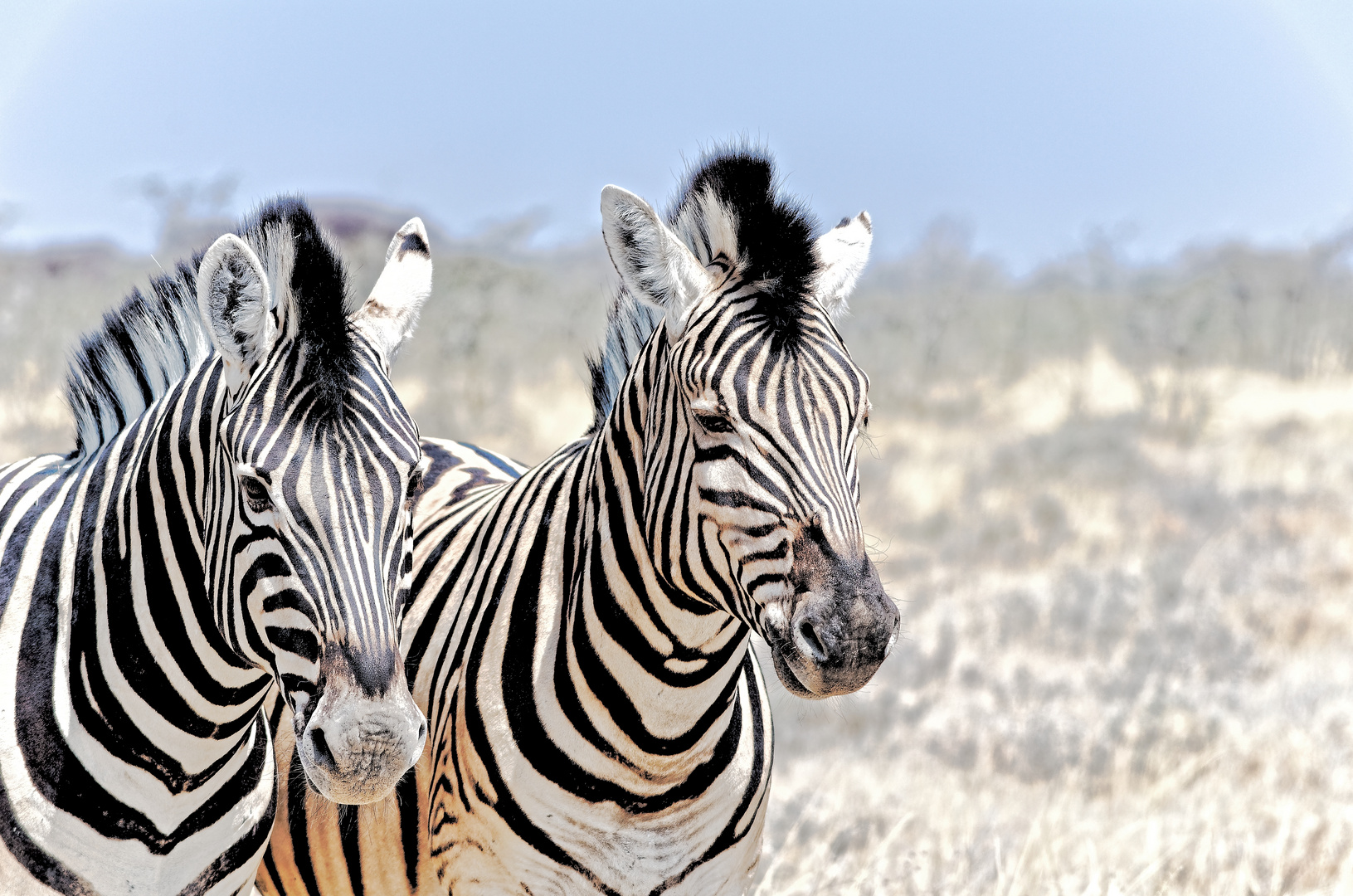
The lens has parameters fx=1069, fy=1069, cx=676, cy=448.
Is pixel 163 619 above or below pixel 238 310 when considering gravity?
below

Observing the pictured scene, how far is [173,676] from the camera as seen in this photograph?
228cm

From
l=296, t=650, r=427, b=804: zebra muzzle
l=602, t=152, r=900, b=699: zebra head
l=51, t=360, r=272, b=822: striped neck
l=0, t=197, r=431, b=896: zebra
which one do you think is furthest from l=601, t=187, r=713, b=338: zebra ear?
l=296, t=650, r=427, b=804: zebra muzzle

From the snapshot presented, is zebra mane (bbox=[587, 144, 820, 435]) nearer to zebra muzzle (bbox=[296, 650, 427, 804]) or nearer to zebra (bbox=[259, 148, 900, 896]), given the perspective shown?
zebra (bbox=[259, 148, 900, 896])

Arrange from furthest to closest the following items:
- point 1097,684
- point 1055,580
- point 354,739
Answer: point 1055,580 < point 1097,684 < point 354,739

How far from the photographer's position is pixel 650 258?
2602mm

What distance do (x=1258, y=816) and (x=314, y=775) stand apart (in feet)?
17.2

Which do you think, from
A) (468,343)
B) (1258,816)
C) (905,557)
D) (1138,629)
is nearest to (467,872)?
(1258,816)

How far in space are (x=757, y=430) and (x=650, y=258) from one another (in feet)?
1.83

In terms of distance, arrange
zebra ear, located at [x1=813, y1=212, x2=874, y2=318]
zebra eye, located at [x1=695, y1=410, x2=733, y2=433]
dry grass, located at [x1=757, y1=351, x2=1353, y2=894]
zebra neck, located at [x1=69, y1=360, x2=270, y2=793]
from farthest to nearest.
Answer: dry grass, located at [x1=757, y1=351, x2=1353, y2=894] → zebra ear, located at [x1=813, y1=212, x2=874, y2=318] → zebra eye, located at [x1=695, y1=410, x2=733, y2=433] → zebra neck, located at [x1=69, y1=360, x2=270, y2=793]

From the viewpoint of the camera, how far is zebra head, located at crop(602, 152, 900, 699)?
221 cm

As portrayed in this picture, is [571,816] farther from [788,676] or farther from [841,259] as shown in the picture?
[841,259]

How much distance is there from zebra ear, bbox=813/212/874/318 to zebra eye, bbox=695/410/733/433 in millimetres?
473

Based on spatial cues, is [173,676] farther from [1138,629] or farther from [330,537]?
[1138,629]

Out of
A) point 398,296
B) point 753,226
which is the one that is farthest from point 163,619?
point 753,226
